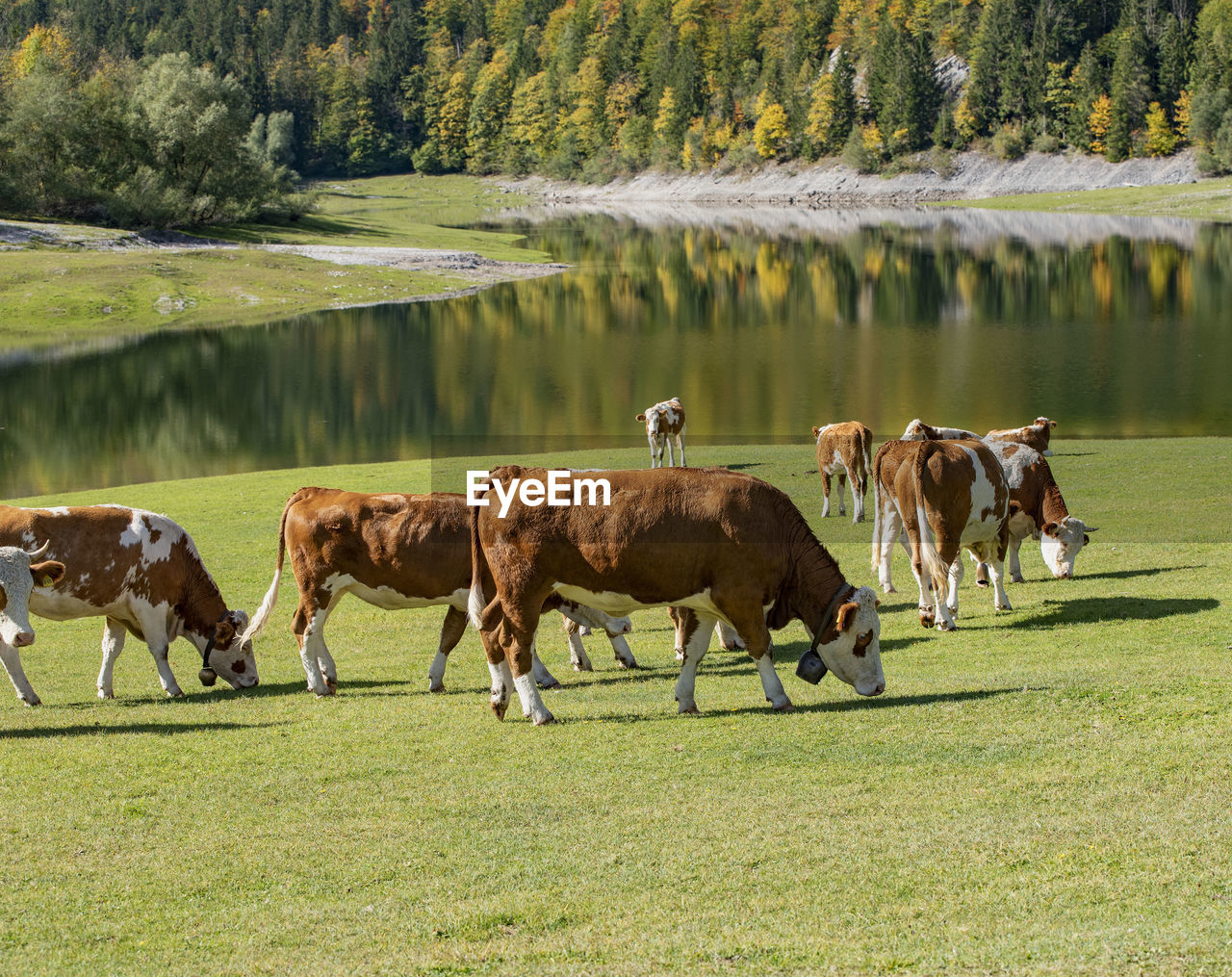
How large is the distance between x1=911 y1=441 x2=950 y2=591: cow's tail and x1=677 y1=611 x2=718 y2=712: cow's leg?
486cm

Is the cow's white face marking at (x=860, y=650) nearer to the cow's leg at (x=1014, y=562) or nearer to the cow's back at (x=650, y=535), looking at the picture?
the cow's back at (x=650, y=535)

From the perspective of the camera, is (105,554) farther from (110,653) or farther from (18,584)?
(18,584)

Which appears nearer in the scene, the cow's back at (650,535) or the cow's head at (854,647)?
the cow's back at (650,535)

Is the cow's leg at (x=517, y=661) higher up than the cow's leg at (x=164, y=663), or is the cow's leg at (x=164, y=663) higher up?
the cow's leg at (x=517, y=661)

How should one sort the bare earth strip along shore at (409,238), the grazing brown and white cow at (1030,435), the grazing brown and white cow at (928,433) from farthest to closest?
1. the bare earth strip along shore at (409,238)
2. the grazing brown and white cow at (1030,435)
3. the grazing brown and white cow at (928,433)

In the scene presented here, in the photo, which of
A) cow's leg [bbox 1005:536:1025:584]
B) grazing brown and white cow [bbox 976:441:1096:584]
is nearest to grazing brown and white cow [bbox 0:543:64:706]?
grazing brown and white cow [bbox 976:441:1096:584]

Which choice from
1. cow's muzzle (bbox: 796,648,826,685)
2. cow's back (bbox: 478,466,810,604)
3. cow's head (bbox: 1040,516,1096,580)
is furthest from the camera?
cow's head (bbox: 1040,516,1096,580)

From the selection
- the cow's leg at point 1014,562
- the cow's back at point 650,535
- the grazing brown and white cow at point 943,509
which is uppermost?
the cow's back at point 650,535

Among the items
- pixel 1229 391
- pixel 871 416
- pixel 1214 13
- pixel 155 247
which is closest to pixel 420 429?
pixel 871 416

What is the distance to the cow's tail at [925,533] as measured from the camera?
1602 cm

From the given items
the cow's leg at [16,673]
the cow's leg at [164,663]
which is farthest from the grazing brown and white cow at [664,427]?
the cow's leg at [16,673]

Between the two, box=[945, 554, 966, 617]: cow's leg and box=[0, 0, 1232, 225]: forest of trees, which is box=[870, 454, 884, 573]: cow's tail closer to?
box=[945, 554, 966, 617]: cow's leg

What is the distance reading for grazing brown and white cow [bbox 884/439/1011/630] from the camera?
1602 centimetres

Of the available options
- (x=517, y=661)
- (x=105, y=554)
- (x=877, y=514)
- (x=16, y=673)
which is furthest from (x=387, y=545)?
(x=877, y=514)
